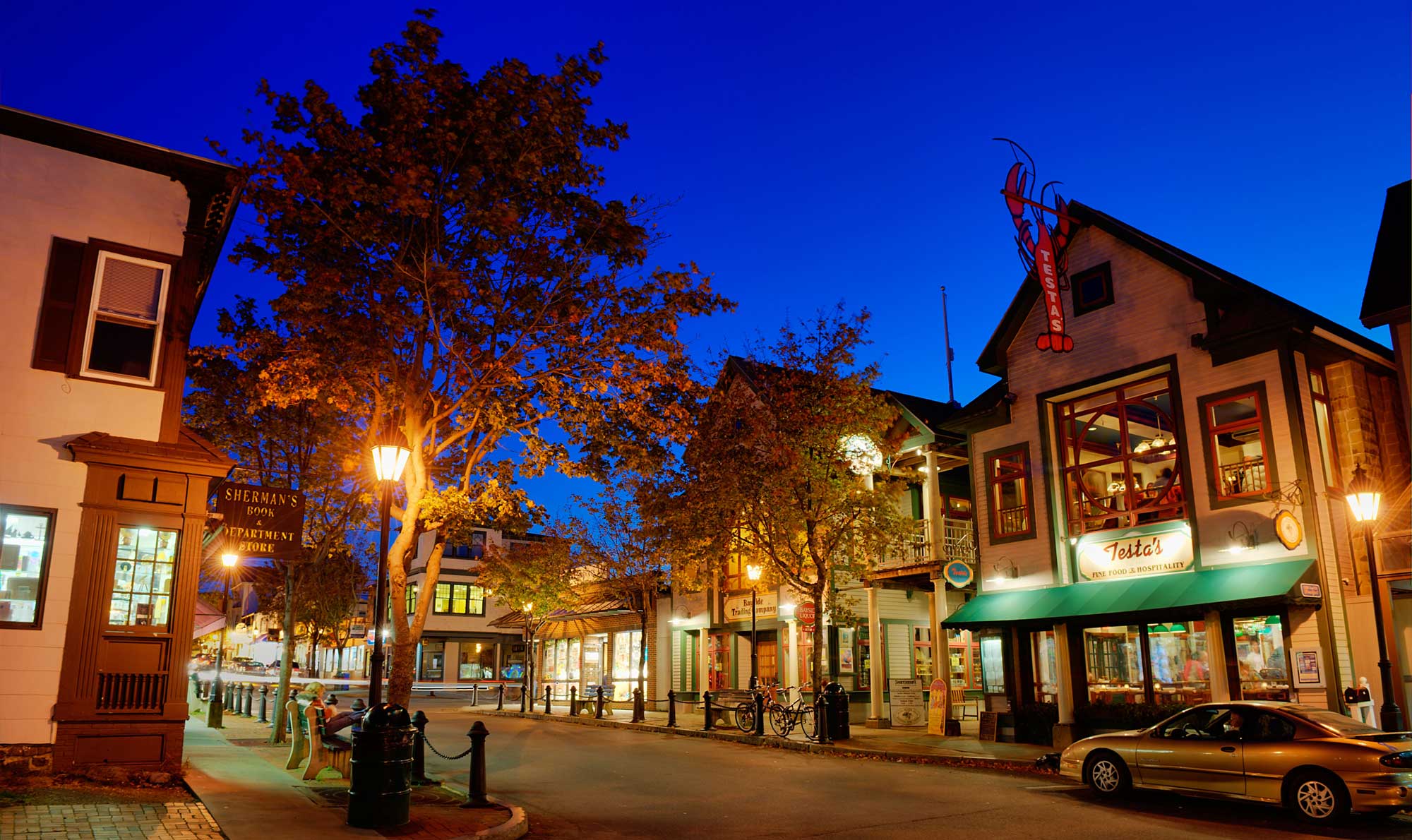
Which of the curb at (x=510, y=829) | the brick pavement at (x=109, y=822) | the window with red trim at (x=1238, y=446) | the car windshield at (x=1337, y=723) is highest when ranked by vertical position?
the window with red trim at (x=1238, y=446)

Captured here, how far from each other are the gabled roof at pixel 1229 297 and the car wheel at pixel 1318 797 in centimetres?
988

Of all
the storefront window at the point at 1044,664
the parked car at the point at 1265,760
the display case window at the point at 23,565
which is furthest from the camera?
the storefront window at the point at 1044,664

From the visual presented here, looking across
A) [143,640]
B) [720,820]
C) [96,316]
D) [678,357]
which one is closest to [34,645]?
[143,640]

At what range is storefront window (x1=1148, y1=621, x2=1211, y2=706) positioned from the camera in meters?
19.2

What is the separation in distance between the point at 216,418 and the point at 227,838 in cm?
1454

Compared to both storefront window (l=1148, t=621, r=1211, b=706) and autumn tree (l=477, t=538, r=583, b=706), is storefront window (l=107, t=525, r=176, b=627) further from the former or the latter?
autumn tree (l=477, t=538, r=583, b=706)

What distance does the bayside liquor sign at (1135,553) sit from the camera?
19.8 meters

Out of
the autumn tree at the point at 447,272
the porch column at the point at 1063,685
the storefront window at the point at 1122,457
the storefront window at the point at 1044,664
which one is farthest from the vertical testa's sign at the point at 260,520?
the storefront window at the point at 1122,457

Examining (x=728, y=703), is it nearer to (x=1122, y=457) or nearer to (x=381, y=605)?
(x=1122, y=457)

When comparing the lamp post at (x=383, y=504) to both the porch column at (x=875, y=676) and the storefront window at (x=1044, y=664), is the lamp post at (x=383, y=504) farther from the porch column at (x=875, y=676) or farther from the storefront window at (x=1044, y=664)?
the porch column at (x=875, y=676)

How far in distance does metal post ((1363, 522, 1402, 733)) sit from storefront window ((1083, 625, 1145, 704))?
4508 millimetres

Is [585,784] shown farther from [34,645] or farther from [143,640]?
[34,645]

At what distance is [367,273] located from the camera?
15438 millimetres

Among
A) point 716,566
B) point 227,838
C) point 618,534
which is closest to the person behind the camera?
point 227,838
